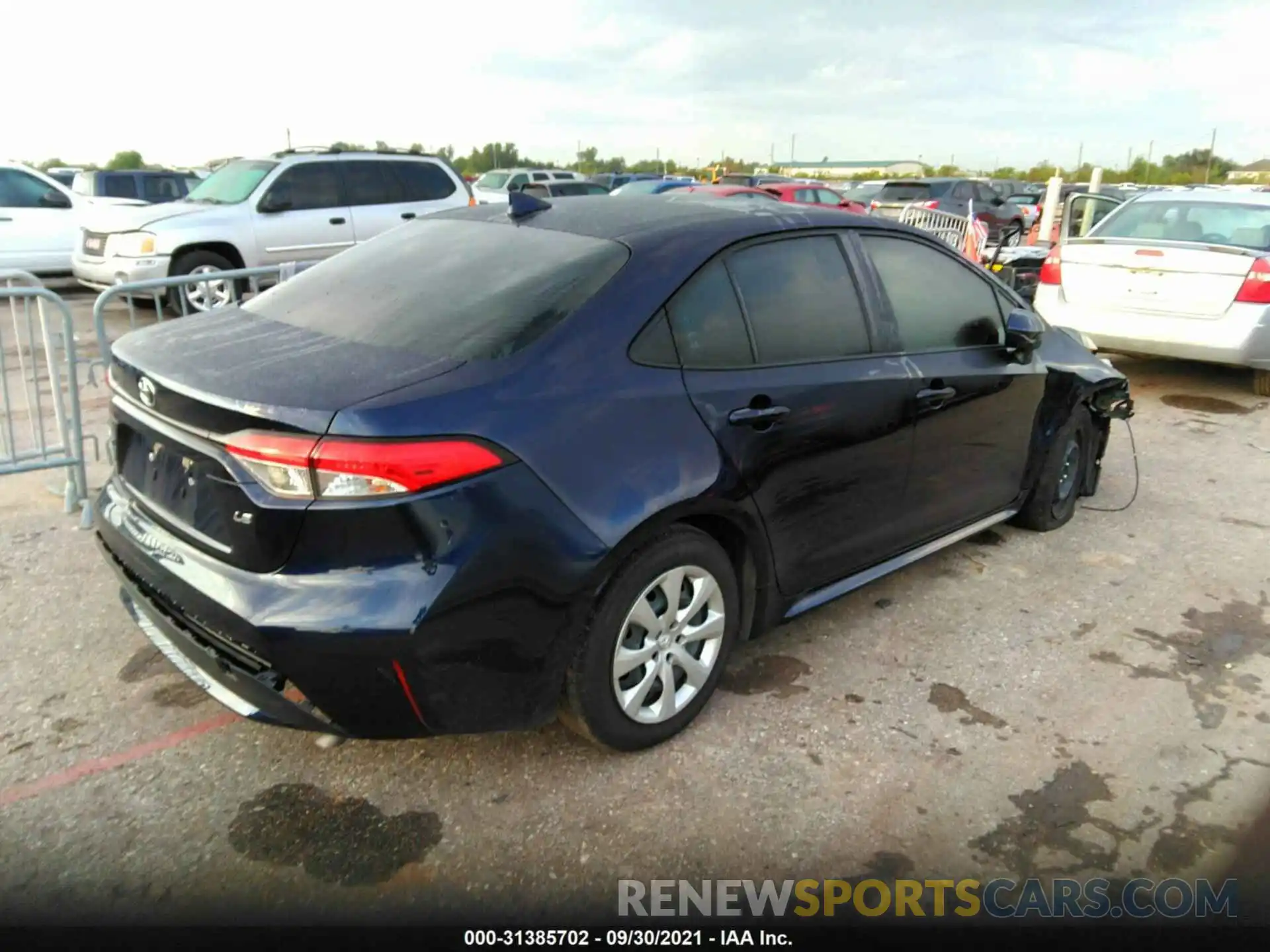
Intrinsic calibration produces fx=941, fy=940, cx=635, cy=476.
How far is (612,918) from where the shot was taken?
2383 millimetres

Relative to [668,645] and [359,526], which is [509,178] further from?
[359,526]

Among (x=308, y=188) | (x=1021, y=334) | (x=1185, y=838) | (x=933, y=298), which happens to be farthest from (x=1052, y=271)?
(x=308, y=188)

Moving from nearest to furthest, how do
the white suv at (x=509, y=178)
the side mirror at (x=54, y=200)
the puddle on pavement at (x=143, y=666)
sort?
the puddle on pavement at (x=143, y=666), the side mirror at (x=54, y=200), the white suv at (x=509, y=178)

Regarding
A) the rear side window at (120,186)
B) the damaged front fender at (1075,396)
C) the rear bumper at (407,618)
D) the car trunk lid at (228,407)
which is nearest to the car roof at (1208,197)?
the damaged front fender at (1075,396)

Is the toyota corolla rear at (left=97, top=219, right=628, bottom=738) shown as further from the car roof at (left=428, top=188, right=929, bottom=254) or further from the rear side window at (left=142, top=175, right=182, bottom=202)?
the rear side window at (left=142, top=175, right=182, bottom=202)

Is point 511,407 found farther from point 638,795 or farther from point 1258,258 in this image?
point 1258,258

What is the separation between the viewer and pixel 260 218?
10.4 meters

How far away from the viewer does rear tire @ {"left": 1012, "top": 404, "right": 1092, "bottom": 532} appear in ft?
15.3

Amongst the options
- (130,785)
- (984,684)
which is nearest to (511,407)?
(130,785)

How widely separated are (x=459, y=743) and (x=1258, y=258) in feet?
23.7

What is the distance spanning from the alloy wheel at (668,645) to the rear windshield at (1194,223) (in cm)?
665

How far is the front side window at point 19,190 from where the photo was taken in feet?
38.8

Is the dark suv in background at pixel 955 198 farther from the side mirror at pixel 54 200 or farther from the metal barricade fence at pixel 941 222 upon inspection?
the side mirror at pixel 54 200

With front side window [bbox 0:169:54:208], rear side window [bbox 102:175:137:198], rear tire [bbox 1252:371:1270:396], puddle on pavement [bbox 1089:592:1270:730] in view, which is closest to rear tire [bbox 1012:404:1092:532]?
puddle on pavement [bbox 1089:592:1270:730]
